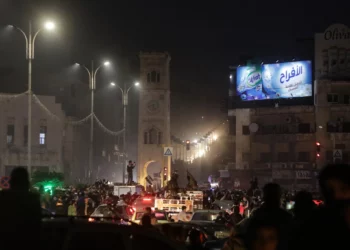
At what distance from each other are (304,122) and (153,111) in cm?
2019

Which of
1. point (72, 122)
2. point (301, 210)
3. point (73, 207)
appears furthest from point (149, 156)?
point (301, 210)

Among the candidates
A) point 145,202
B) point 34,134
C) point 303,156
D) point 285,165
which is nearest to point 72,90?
point 34,134

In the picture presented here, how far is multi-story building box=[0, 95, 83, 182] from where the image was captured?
62969 mm

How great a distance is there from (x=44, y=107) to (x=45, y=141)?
330cm

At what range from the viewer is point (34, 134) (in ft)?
210

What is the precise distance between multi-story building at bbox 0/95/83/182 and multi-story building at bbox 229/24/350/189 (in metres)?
22.1

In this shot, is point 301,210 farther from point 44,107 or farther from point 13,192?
point 44,107

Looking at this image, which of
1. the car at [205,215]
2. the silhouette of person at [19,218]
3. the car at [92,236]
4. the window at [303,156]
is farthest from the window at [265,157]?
the silhouette of person at [19,218]

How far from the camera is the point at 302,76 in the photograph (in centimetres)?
7638

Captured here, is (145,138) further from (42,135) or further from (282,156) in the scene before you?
(42,135)

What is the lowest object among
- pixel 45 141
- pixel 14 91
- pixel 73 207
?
pixel 73 207

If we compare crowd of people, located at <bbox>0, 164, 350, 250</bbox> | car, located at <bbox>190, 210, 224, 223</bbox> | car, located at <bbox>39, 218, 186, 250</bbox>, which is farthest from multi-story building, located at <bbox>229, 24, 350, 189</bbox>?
car, located at <bbox>39, 218, 186, 250</bbox>

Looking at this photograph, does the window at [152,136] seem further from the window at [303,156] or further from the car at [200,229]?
the car at [200,229]

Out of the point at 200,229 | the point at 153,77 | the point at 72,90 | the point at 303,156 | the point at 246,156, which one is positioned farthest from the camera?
the point at 153,77
